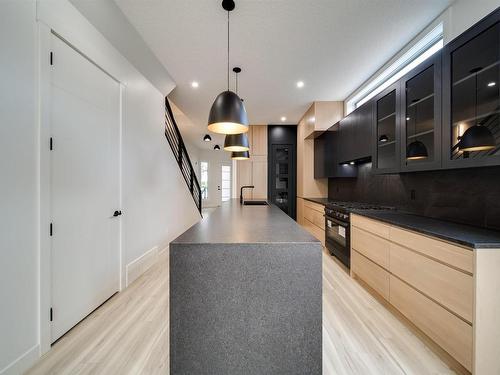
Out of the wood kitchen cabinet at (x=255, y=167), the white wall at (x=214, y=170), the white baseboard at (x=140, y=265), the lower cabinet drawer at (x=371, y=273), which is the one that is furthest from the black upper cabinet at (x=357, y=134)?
the white wall at (x=214, y=170)

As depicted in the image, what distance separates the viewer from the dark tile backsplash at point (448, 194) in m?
1.70

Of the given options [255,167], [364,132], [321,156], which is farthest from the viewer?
[255,167]

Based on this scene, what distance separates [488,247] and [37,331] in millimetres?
3080

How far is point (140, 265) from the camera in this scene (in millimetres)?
2871

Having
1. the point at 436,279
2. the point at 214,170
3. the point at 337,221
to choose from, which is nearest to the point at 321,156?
the point at 337,221

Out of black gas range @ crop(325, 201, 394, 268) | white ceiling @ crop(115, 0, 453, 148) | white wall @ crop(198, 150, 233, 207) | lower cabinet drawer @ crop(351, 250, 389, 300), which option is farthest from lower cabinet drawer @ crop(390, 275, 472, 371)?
white wall @ crop(198, 150, 233, 207)

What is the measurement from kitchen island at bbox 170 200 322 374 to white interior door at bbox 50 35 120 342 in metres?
1.27

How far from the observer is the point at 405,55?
2637 mm

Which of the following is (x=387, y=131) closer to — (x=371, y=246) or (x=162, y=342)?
(x=371, y=246)

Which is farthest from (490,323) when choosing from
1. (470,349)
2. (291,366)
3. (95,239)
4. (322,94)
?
(322,94)

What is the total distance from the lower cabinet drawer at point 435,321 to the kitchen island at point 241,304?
3.32ft

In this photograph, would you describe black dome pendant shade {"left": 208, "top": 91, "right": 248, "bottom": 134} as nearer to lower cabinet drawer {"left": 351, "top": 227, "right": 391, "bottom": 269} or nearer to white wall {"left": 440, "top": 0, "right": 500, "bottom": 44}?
lower cabinet drawer {"left": 351, "top": 227, "right": 391, "bottom": 269}

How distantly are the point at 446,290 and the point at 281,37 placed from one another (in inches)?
113

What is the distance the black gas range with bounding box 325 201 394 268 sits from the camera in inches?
116
